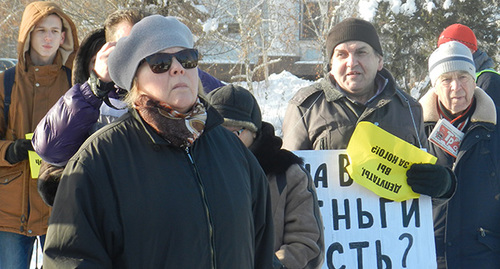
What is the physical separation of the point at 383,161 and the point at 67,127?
201cm

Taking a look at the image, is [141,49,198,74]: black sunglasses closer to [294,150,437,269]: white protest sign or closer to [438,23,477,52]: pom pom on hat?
[294,150,437,269]: white protest sign

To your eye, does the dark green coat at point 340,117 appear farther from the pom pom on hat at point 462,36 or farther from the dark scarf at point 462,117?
the pom pom on hat at point 462,36

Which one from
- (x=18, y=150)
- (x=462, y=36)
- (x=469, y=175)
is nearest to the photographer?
(x=18, y=150)

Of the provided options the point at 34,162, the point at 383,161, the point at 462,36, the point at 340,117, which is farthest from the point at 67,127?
the point at 462,36

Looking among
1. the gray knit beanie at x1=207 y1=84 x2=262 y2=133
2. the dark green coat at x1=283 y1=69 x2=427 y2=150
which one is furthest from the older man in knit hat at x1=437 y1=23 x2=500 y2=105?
the gray knit beanie at x1=207 y1=84 x2=262 y2=133

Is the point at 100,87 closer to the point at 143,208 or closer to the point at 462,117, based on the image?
the point at 143,208

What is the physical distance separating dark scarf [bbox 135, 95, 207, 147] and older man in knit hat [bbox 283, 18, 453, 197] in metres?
1.80

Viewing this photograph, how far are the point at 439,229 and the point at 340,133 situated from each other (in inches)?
42.1

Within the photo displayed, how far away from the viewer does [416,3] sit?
35.7ft

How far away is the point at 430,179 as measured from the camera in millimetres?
3775

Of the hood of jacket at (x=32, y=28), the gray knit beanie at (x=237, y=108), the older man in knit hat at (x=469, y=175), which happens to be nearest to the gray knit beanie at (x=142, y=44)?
the gray knit beanie at (x=237, y=108)

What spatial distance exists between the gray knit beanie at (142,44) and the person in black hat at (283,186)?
0.86m

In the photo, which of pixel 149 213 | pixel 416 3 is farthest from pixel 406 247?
pixel 416 3

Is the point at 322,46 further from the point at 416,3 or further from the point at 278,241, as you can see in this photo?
the point at 278,241
